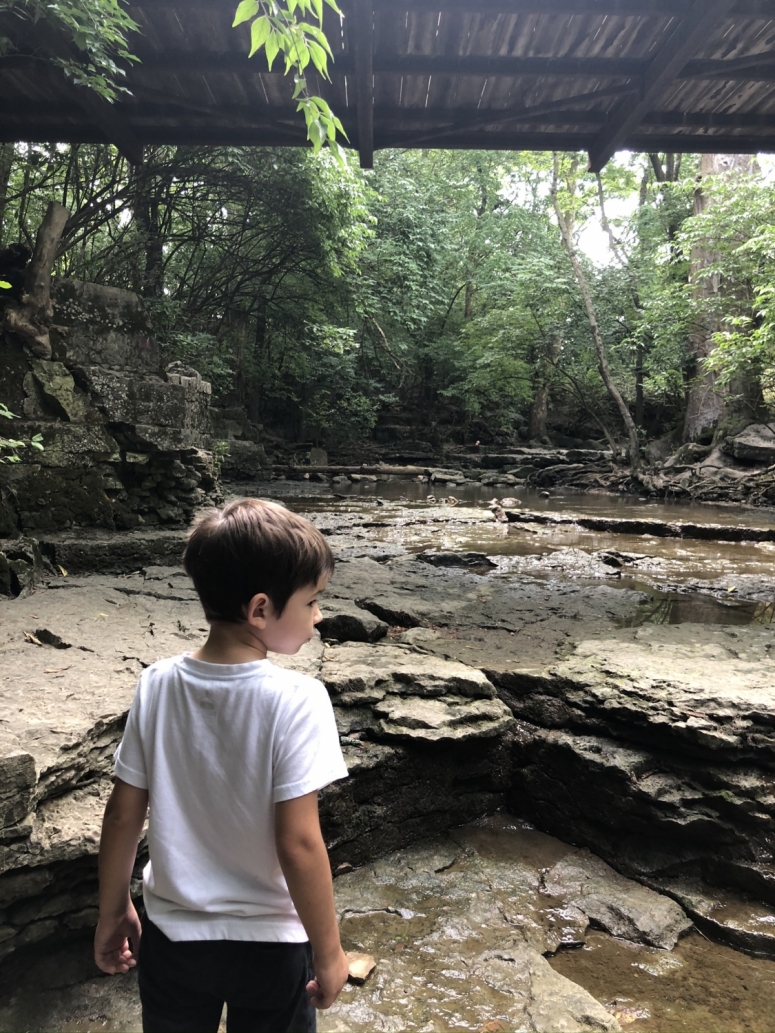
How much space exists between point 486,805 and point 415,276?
50.1 feet

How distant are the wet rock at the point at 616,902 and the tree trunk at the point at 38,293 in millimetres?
5121

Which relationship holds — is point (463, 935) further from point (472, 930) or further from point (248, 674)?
point (248, 674)

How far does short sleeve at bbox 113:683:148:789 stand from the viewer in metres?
1.14

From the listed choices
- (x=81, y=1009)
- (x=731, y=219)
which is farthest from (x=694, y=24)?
(x=731, y=219)

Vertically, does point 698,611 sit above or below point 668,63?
below

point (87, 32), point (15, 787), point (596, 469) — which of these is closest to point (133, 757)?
point (15, 787)

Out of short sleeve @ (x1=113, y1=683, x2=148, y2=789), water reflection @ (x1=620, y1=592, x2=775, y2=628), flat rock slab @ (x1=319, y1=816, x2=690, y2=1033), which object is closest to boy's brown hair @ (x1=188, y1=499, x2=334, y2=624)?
short sleeve @ (x1=113, y1=683, x2=148, y2=789)

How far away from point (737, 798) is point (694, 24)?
3832 millimetres

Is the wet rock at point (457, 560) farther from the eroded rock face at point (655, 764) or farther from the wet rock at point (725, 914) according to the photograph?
the wet rock at point (725, 914)

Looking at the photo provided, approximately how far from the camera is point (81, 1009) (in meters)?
1.62

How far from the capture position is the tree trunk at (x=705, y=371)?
50.0 ft

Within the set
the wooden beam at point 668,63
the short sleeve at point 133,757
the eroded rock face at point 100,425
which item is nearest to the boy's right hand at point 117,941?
the short sleeve at point 133,757

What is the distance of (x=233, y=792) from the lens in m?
1.09

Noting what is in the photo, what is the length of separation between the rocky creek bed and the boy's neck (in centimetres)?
91
